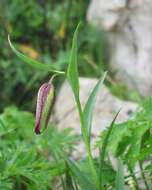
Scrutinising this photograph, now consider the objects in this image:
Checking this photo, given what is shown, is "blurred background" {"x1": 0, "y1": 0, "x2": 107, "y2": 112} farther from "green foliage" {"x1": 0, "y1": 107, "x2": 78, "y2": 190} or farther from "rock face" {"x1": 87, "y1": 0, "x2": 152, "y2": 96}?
"green foliage" {"x1": 0, "y1": 107, "x2": 78, "y2": 190}

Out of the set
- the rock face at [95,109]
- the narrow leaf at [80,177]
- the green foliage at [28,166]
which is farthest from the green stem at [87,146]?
the rock face at [95,109]

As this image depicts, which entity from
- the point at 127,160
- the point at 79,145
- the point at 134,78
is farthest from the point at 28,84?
the point at 127,160

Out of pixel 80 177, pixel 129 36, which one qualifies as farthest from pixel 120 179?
pixel 129 36

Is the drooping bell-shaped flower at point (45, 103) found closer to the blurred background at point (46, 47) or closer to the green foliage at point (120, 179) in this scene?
the green foliage at point (120, 179)

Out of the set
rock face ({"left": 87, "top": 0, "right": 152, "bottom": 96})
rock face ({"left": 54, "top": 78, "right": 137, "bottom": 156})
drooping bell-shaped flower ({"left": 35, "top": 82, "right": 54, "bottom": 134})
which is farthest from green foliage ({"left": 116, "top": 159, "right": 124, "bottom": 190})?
rock face ({"left": 87, "top": 0, "right": 152, "bottom": 96})

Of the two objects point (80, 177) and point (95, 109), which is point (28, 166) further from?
point (95, 109)
